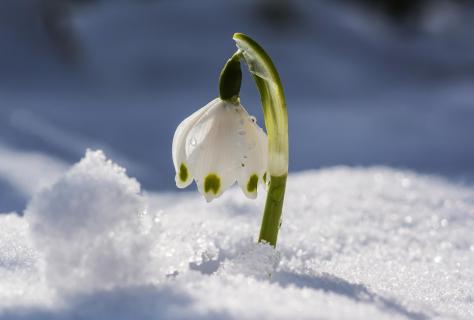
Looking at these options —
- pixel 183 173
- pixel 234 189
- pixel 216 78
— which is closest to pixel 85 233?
pixel 183 173

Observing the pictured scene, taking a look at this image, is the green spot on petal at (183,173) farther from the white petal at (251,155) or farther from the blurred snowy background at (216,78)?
the blurred snowy background at (216,78)

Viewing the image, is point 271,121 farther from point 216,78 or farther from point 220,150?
point 216,78

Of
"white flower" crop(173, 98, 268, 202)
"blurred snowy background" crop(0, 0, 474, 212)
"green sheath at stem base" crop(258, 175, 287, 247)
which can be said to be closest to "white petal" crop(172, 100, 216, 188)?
"white flower" crop(173, 98, 268, 202)

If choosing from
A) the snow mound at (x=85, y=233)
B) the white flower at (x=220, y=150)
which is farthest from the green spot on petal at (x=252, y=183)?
the snow mound at (x=85, y=233)

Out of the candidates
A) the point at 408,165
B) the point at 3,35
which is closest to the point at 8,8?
the point at 3,35

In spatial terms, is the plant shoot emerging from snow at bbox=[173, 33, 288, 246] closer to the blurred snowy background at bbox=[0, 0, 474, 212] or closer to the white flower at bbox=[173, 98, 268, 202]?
the white flower at bbox=[173, 98, 268, 202]

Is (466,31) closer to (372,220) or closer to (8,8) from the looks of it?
(8,8)
